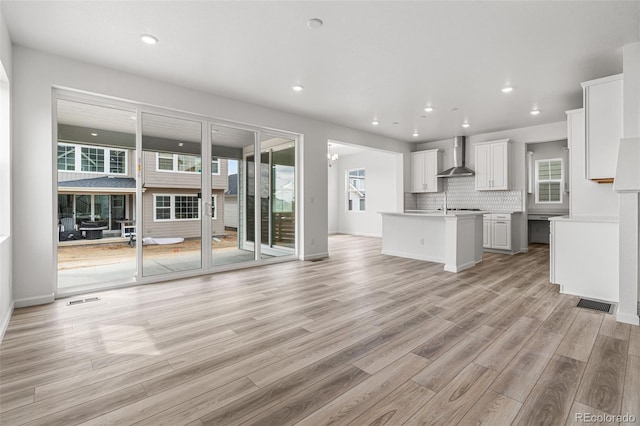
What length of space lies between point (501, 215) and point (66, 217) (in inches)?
305

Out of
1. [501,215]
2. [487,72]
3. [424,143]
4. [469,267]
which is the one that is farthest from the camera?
[424,143]

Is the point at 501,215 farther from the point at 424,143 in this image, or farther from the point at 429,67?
the point at 429,67

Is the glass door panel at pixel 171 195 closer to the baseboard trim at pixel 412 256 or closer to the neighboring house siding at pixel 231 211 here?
the neighboring house siding at pixel 231 211

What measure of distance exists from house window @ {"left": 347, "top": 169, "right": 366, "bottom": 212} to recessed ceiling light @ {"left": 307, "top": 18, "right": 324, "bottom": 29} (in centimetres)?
831

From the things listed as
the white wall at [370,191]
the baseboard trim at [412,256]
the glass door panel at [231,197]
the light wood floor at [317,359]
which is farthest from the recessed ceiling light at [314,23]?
the white wall at [370,191]

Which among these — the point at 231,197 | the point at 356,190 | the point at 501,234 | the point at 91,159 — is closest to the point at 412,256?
the point at 501,234

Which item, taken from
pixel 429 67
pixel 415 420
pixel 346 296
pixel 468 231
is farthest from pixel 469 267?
pixel 415 420

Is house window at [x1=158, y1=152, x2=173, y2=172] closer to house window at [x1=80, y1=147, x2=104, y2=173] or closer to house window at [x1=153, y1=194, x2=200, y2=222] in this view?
house window at [x1=153, y1=194, x2=200, y2=222]

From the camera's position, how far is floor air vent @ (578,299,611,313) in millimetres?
3240

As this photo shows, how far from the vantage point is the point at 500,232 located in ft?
22.7

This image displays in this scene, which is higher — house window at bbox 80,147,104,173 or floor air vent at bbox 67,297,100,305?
house window at bbox 80,147,104,173

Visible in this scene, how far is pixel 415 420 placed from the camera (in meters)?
1.58

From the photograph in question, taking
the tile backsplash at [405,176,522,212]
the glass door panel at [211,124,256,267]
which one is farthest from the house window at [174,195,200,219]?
the tile backsplash at [405,176,522,212]

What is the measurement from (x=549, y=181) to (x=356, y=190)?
18.4 feet
